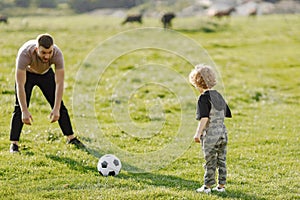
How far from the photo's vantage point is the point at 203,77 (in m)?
8.12

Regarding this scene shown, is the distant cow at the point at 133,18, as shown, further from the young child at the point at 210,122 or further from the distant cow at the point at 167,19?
the young child at the point at 210,122

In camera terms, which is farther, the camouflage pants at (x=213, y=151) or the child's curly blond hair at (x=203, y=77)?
the camouflage pants at (x=213, y=151)

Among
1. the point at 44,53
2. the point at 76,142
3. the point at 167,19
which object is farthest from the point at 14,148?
the point at 167,19

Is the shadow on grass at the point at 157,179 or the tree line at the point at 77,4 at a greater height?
the tree line at the point at 77,4

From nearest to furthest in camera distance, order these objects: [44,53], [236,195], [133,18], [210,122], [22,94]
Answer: [210,122]
[236,195]
[44,53]
[22,94]
[133,18]

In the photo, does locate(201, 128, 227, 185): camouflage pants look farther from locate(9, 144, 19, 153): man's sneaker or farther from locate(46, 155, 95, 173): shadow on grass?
locate(9, 144, 19, 153): man's sneaker

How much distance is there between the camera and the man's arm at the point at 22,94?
31.9ft

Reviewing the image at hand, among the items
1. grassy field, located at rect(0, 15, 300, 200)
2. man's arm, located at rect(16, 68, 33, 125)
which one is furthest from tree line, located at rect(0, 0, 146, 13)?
man's arm, located at rect(16, 68, 33, 125)

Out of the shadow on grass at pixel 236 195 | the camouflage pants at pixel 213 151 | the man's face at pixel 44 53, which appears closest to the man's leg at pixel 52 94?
the man's face at pixel 44 53

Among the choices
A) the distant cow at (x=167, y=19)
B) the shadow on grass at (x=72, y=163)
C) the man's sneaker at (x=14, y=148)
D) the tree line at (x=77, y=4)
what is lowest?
the shadow on grass at (x=72, y=163)

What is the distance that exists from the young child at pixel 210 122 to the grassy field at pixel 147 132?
0.48 m

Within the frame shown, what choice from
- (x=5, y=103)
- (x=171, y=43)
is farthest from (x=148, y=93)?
(x=171, y=43)

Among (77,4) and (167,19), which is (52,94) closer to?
(167,19)

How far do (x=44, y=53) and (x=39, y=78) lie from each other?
119 centimetres
